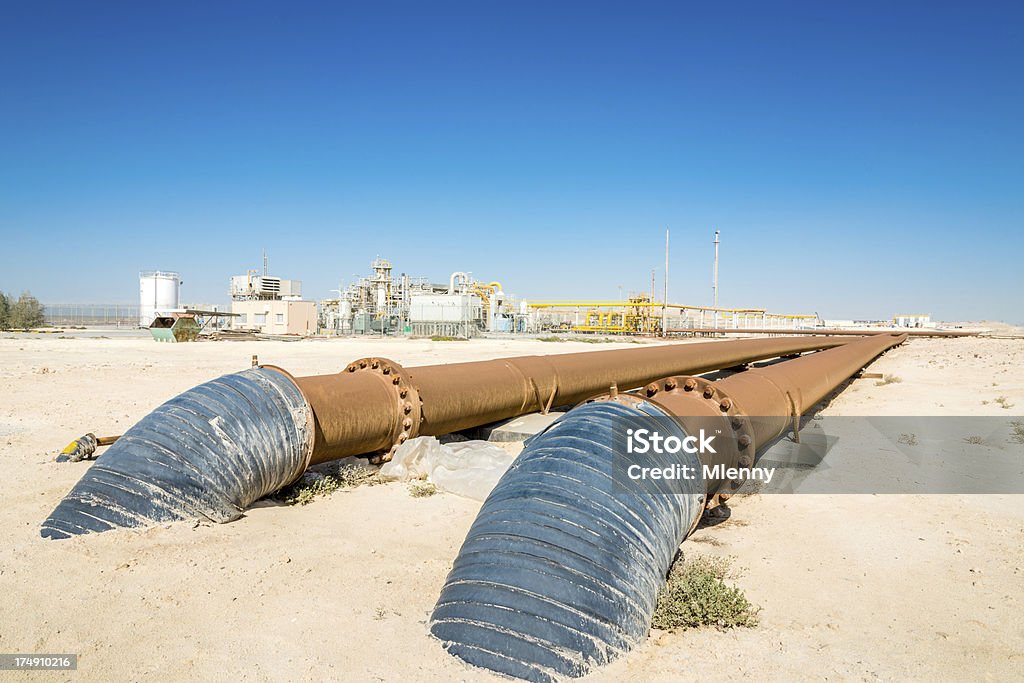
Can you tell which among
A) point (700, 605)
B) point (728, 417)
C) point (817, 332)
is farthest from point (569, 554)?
point (817, 332)

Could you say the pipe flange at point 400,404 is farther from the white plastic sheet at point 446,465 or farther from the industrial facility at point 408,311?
the industrial facility at point 408,311

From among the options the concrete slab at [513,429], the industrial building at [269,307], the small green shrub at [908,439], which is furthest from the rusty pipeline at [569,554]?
the industrial building at [269,307]

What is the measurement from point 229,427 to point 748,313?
2199 inches

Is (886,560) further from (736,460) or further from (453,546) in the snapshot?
(453,546)

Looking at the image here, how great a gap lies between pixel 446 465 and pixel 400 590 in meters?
1.97

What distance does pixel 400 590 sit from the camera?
3123 mm

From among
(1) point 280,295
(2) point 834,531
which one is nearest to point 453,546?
(2) point 834,531

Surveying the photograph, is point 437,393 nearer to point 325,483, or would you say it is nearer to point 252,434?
point 325,483

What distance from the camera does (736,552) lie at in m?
3.73

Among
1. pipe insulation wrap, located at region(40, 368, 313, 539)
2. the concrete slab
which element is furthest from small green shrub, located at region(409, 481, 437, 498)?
the concrete slab

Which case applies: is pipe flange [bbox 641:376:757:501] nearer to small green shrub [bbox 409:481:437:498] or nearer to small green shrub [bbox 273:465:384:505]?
small green shrub [bbox 409:481:437:498]

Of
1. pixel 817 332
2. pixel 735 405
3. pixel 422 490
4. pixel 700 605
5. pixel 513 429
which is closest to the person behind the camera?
pixel 700 605

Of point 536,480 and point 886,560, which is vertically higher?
point 536,480

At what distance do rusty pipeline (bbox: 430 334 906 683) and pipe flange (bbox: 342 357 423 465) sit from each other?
2064 millimetres
